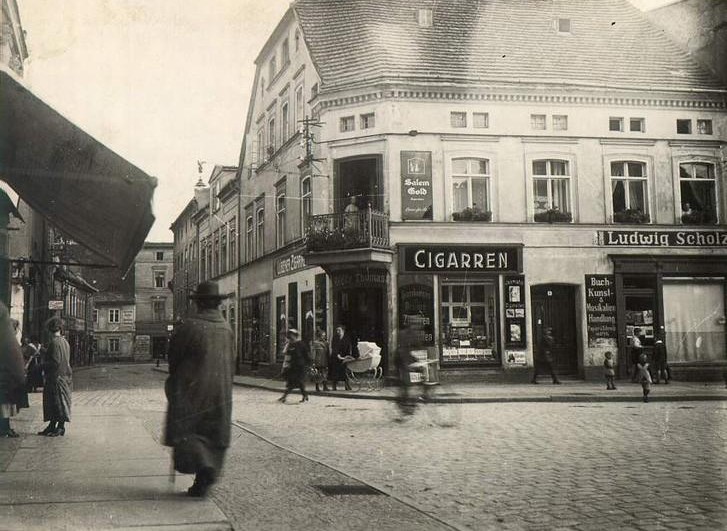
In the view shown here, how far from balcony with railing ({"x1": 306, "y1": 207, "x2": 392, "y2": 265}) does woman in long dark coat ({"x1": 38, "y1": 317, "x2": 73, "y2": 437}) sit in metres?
11.7

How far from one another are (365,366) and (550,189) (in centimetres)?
849

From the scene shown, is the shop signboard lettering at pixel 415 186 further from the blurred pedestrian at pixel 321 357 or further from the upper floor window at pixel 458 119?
the blurred pedestrian at pixel 321 357

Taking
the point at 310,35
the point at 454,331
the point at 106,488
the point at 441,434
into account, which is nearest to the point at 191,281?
the point at 310,35

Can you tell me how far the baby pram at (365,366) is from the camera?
20.7 meters

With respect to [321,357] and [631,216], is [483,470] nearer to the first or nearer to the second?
[321,357]

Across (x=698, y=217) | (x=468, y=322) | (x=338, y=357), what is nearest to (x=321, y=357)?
(x=338, y=357)

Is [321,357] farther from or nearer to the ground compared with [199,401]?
nearer to the ground

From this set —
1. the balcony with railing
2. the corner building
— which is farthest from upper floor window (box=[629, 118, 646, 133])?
the balcony with railing

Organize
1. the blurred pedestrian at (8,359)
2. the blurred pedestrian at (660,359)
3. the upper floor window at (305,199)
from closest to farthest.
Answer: the blurred pedestrian at (8,359), the blurred pedestrian at (660,359), the upper floor window at (305,199)

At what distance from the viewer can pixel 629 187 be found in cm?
2400

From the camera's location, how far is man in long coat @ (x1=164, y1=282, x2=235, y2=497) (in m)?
6.52

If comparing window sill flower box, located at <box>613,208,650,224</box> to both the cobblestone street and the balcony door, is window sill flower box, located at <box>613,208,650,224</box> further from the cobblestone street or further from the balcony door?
the cobblestone street

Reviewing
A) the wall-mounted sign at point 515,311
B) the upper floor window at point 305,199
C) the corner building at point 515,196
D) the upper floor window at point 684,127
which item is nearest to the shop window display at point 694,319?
the corner building at point 515,196

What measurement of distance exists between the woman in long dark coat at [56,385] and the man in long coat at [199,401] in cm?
523
